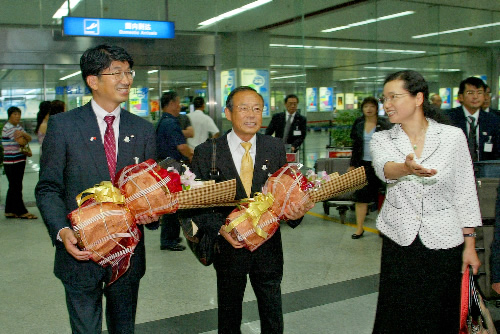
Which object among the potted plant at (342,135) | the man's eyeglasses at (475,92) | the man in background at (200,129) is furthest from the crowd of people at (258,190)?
the potted plant at (342,135)

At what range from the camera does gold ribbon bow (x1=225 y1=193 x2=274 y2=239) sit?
230 centimetres

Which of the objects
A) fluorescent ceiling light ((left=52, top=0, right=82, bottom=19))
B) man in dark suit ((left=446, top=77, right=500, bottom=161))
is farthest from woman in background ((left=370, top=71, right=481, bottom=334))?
fluorescent ceiling light ((left=52, top=0, right=82, bottom=19))

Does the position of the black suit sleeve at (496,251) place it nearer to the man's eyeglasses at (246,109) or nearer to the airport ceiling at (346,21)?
the man's eyeglasses at (246,109)

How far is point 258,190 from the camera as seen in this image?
2.67 m

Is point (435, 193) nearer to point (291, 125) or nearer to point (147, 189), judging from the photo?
point (147, 189)

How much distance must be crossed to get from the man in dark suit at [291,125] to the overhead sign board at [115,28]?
2429 mm

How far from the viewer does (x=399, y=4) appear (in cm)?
1315

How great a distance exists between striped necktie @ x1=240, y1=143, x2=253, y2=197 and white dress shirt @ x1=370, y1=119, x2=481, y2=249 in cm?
64

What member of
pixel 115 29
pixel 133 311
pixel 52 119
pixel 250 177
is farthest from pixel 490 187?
pixel 115 29

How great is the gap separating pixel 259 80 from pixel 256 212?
10.6 m

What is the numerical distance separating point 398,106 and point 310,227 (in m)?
5.00

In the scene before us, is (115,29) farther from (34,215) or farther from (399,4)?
(399,4)

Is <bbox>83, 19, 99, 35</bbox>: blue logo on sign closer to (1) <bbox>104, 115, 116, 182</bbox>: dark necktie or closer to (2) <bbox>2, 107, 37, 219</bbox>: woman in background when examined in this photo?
(2) <bbox>2, 107, 37, 219</bbox>: woman in background

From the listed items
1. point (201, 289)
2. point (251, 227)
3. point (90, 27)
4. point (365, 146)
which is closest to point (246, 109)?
point (251, 227)
